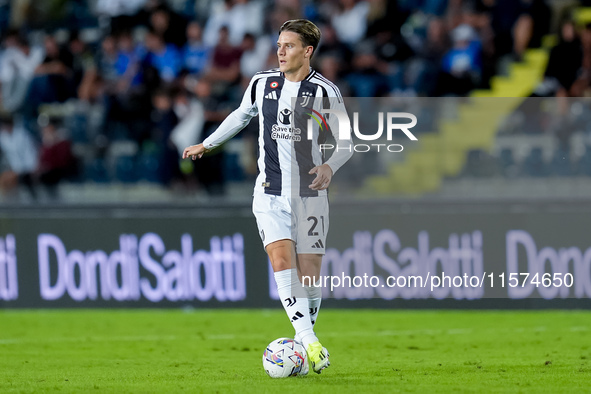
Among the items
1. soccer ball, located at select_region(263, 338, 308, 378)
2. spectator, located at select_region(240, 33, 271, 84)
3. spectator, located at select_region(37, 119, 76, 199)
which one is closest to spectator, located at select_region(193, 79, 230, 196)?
spectator, located at select_region(240, 33, 271, 84)

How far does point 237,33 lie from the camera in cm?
1323

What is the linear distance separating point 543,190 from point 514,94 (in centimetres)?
141

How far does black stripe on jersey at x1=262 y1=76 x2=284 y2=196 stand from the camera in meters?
6.15

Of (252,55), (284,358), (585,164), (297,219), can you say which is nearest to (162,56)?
(252,55)

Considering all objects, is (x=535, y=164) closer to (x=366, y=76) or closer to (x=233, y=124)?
(x=366, y=76)

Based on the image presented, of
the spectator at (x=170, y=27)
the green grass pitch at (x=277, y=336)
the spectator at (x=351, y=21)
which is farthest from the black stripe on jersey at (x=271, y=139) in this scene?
the spectator at (x=170, y=27)

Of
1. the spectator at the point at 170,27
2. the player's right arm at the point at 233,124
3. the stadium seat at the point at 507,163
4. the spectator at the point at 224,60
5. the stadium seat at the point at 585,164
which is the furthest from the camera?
the spectator at the point at 170,27

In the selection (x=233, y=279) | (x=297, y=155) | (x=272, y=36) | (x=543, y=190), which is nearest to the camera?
(x=297, y=155)

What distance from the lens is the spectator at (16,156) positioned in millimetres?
11258

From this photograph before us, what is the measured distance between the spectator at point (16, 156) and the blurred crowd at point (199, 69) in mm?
14

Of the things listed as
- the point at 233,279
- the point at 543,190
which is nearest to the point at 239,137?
the point at 233,279

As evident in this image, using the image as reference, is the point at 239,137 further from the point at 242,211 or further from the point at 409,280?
the point at 409,280

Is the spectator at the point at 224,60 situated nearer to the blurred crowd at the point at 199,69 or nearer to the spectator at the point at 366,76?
the blurred crowd at the point at 199,69

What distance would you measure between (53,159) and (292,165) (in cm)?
605
